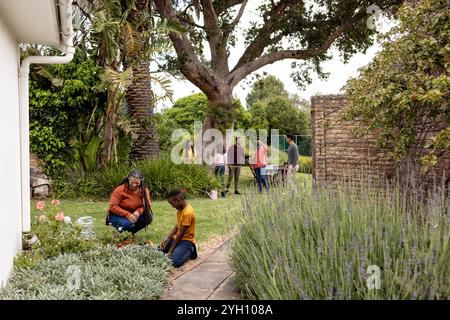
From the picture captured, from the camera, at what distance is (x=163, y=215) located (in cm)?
1021

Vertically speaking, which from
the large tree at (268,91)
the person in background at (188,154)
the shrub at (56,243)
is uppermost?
the large tree at (268,91)

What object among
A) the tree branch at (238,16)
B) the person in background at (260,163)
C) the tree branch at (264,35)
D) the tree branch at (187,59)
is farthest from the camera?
the tree branch at (264,35)

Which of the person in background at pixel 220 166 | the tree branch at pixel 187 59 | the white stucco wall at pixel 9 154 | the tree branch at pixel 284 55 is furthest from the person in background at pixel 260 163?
the white stucco wall at pixel 9 154

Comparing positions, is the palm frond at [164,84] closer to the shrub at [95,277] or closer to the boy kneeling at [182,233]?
the boy kneeling at [182,233]

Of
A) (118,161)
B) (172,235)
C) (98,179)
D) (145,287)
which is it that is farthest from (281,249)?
(118,161)

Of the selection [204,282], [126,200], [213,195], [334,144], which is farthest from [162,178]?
[204,282]

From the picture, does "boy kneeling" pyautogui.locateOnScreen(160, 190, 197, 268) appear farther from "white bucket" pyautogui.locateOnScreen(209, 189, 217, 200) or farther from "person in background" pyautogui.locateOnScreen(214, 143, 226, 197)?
"person in background" pyautogui.locateOnScreen(214, 143, 226, 197)

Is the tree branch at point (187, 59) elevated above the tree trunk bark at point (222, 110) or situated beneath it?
elevated above

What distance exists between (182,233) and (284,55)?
581 inches

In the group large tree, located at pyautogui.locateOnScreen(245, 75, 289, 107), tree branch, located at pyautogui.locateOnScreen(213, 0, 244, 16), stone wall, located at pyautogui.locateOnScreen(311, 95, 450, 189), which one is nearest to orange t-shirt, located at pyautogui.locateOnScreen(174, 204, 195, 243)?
stone wall, located at pyautogui.locateOnScreen(311, 95, 450, 189)

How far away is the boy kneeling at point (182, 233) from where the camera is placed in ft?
19.9

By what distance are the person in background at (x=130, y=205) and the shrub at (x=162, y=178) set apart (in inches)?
240

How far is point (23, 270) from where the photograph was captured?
5.09 m

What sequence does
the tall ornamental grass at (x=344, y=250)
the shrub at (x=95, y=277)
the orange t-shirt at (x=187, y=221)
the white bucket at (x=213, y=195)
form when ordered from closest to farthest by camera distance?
the tall ornamental grass at (x=344, y=250), the shrub at (x=95, y=277), the orange t-shirt at (x=187, y=221), the white bucket at (x=213, y=195)
